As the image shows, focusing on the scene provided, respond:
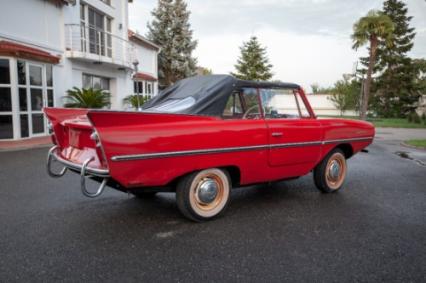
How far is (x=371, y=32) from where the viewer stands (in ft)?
81.6

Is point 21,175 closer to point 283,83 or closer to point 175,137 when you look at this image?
point 175,137

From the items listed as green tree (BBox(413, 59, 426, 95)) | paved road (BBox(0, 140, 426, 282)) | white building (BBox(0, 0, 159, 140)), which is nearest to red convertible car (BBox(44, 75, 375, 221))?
paved road (BBox(0, 140, 426, 282))

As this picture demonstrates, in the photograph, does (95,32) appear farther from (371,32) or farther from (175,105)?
(371,32)

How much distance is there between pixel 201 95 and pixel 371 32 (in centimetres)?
2550

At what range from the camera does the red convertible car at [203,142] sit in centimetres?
313

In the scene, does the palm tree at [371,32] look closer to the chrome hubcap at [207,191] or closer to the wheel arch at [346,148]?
the wheel arch at [346,148]

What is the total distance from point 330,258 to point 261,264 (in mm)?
655

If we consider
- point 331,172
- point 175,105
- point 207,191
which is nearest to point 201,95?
point 175,105

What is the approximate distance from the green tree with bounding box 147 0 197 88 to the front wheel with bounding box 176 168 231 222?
26304 millimetres

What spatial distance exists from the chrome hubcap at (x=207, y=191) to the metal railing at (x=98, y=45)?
1287 centimetres

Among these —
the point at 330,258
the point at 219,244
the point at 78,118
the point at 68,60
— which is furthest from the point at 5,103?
the point at 330,258

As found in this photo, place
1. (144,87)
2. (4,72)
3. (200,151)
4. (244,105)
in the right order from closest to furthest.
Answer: (200,151), (244,105), (4,72), (144,87)

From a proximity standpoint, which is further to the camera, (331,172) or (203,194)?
(331,172)

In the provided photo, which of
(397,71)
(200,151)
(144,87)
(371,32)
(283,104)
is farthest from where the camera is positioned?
(397,71)
